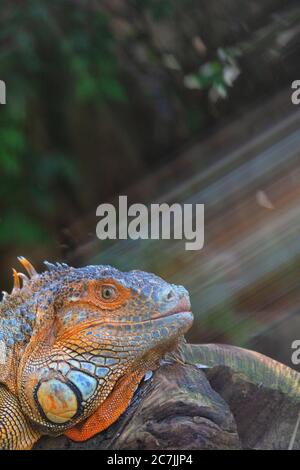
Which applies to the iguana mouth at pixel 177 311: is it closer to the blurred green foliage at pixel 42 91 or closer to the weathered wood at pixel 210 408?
the weathered wood at pixel 210 408

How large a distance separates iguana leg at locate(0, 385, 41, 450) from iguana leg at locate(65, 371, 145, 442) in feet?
0.46

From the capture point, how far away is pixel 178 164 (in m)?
3.63

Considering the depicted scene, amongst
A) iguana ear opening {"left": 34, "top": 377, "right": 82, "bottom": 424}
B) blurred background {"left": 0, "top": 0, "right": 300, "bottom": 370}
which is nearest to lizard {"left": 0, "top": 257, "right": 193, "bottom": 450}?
iguana ear opening {"left": 34, "top": 377, "right": 82, "bottom": 424}

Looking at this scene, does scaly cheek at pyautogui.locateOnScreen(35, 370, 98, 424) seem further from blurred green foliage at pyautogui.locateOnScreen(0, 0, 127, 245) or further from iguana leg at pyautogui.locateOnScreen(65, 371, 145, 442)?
blurred green foliage at pyautogui.locateOnScreen(0, 0, 127, 245)

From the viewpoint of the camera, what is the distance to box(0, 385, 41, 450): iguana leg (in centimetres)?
178

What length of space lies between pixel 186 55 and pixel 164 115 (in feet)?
1.15

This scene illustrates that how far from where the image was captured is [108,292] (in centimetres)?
175

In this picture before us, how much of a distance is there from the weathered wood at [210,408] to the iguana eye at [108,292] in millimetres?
223

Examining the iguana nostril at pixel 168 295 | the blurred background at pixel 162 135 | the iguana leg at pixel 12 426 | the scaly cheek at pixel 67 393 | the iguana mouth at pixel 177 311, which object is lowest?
the iguana leg at pixel 12 426

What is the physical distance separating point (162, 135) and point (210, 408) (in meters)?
2.25

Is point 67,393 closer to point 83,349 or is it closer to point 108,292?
point 83,349

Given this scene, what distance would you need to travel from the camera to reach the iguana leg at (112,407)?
5.69 feet

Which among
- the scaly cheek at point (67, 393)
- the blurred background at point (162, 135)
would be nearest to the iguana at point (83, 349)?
the scaly cheek at point (67, 393)

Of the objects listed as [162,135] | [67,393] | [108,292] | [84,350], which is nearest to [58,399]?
[67,393]
